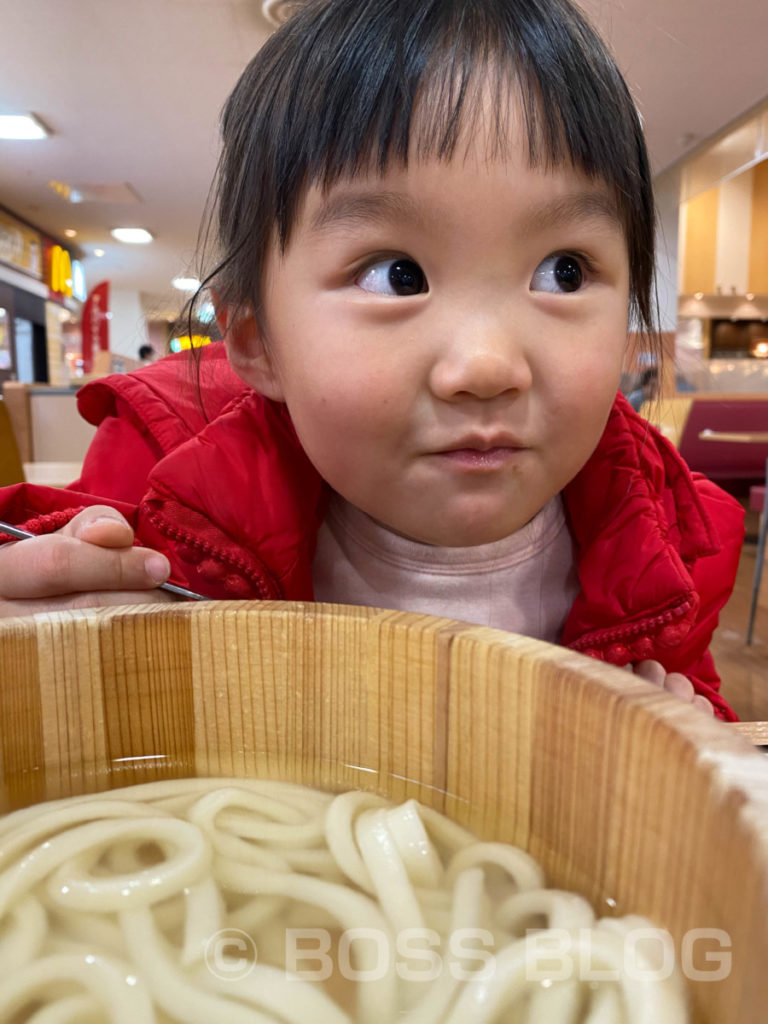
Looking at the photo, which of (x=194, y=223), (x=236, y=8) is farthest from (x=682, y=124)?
(x=194, y=223)

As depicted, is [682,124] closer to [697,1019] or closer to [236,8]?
[236,8]

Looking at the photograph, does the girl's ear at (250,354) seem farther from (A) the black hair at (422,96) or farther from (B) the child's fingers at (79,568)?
(B) the child's fingers at (79,568)

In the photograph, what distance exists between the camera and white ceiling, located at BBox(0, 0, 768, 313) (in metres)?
3.56

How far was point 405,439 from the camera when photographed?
19.9 inches

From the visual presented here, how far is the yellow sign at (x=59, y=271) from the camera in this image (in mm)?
8601

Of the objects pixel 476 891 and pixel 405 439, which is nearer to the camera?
pixel 476 891

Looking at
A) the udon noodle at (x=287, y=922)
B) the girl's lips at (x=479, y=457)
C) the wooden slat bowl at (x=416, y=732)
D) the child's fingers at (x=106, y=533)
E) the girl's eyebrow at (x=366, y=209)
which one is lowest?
the udon noodle at (x=287, y=922)

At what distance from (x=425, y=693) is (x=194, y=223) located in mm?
7910

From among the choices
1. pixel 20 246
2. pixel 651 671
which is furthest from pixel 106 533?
pixel 20 246

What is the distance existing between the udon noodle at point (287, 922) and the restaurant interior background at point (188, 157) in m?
0.51

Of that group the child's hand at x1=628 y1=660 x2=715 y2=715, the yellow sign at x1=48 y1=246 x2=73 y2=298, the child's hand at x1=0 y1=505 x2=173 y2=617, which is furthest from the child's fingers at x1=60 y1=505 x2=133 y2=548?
the yellow sign at x1=48 y1=246 x2=73 y2=298

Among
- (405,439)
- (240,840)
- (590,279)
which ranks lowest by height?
(240,840)

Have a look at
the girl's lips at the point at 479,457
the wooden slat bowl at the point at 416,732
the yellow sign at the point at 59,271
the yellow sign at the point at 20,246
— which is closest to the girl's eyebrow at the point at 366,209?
the girl's lips at the point at 479,457

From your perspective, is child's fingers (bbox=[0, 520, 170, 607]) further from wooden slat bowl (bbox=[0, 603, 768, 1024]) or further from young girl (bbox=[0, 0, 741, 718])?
wooden slat bowl (bbox=[0, 603, 768, 1024])
